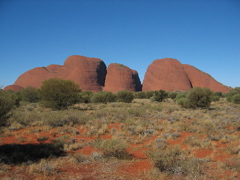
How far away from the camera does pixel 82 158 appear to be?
4949mm

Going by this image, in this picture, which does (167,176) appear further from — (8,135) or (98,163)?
(8,135)

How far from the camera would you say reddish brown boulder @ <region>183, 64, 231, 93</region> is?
57.2 m

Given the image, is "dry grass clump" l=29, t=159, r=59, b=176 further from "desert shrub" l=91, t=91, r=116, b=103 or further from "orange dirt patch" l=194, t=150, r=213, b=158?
"desert shrub" l=91, t=91, r=116, b=103

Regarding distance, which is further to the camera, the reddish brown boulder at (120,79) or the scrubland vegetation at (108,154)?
the reddish brown boulder at (120,79)

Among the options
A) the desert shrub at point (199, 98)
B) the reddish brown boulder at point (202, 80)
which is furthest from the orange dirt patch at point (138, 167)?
the reddish brown boulder at point (202, 80)

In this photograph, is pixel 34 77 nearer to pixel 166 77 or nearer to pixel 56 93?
pixel 166 77

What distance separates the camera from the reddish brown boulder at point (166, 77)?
58.0 m

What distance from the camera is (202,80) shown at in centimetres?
5969

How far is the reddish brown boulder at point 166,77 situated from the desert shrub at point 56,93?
45.7 meters

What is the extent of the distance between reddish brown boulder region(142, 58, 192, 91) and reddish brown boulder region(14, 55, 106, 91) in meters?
16.7

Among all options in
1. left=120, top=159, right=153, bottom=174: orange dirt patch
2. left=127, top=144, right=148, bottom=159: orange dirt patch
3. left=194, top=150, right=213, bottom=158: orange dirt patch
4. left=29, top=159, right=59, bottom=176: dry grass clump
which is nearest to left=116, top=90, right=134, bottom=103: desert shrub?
left=127, top=144, right=148, bottom=159: orange dirt patch

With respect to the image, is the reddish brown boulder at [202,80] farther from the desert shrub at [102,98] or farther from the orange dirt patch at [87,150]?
the orange dirt patch at [87,150]

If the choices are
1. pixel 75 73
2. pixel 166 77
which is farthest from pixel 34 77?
pixel 166 77

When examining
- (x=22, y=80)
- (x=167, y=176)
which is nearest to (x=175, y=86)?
(x=22, y=80)
